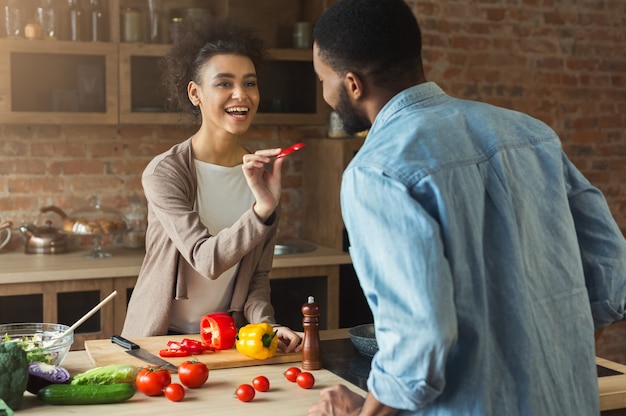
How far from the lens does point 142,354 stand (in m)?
2.45

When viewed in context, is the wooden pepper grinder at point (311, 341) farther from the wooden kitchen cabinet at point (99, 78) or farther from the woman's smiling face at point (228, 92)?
the wooden kitchen cabinet at point (99, 78)

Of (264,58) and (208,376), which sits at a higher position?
(264,58)

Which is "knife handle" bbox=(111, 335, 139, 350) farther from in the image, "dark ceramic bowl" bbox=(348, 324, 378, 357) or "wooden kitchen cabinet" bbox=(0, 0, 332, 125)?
"wooden kitchen cabinet" bbox=(0, 0, 332, 125)

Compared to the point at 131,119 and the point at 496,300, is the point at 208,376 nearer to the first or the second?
the point at 496,300

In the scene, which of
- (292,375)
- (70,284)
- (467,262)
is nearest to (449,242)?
(467,262)

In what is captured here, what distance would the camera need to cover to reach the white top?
2893 mm

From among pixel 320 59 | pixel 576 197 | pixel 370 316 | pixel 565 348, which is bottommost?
pixel 370 316

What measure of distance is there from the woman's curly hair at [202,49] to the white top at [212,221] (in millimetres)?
302


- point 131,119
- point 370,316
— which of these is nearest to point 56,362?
point 131,119

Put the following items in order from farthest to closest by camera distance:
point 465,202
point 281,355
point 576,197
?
point 281,355, point 576,197, point 465,202

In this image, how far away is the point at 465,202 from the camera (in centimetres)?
147

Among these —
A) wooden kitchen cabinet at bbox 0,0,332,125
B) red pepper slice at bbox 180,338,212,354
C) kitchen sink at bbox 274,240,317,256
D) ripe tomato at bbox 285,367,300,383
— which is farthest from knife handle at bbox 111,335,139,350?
kitchen sink at bbox 274,240,317,256

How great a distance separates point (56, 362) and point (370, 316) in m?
2.54

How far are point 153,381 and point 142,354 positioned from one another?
0.35m
